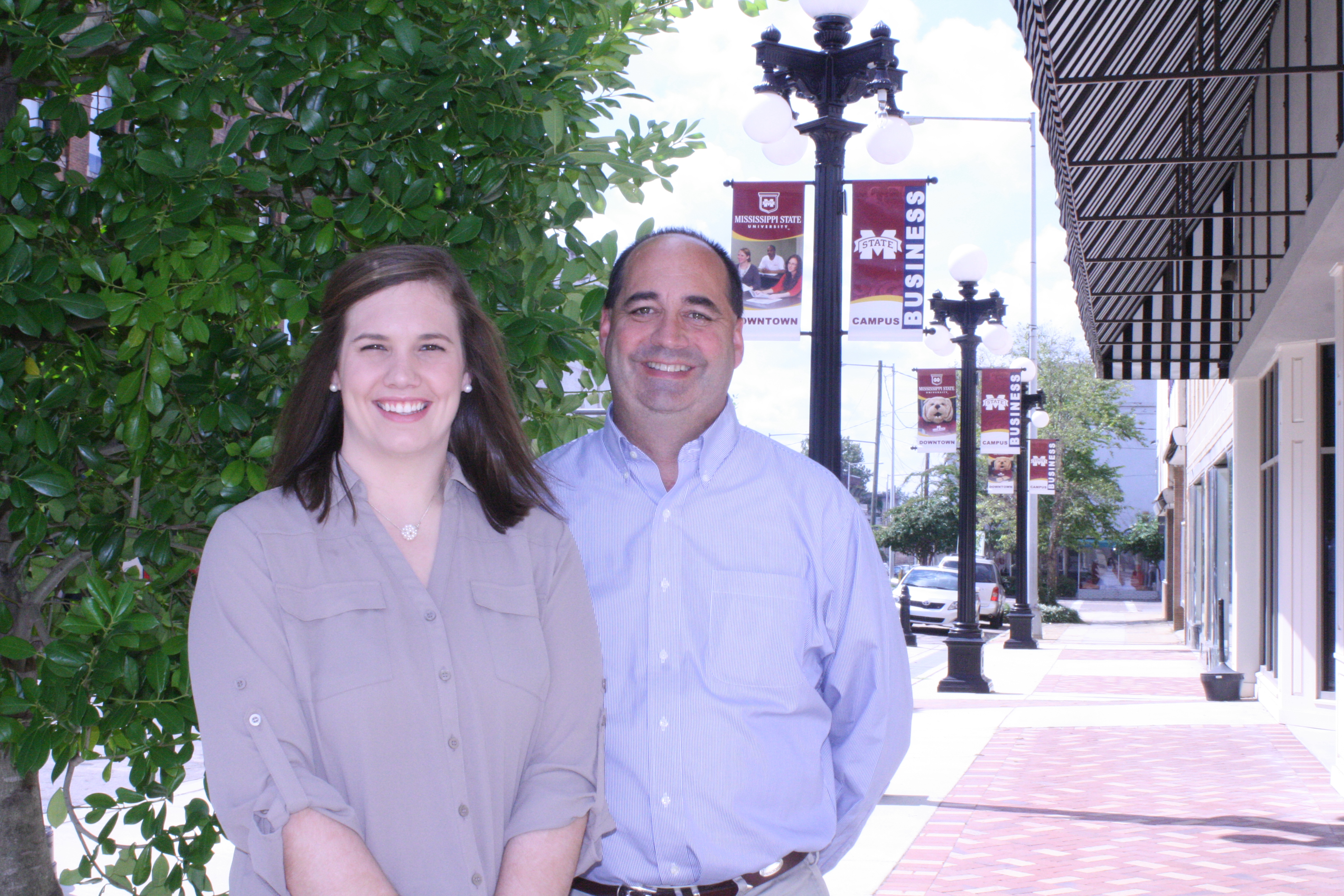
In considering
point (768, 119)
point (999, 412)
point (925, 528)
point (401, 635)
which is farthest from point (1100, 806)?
point (925, 528)

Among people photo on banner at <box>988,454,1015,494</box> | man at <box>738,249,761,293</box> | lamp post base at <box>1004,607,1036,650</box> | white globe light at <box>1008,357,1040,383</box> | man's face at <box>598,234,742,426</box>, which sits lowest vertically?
lamp post base at <box>1004,607,1036,650</box>

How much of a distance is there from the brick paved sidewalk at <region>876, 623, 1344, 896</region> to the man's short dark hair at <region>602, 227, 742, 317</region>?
4498 millimetres

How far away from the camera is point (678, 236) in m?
2.87

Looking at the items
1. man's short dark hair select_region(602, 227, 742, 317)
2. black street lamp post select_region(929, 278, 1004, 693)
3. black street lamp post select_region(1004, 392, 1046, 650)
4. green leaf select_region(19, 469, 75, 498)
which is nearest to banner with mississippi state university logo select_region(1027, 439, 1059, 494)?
black street lamp post select_region(1004, 392, 1046, 650)

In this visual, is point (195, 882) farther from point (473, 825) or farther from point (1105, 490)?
point (1105, 490)

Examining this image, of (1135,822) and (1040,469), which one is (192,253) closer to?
(1135,822)

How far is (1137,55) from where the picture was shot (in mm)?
8891

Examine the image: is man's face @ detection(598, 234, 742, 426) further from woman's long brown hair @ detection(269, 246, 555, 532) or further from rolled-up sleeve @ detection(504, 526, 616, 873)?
rolled-up sleeve @ detection(504, 526, 616, 873)

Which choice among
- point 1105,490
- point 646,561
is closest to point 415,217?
point 646,561

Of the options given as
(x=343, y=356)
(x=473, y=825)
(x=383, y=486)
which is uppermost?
(x=343, y=356)

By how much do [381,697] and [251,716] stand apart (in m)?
0.19

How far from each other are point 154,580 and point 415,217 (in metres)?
0.97

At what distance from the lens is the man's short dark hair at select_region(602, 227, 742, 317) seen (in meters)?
2.88

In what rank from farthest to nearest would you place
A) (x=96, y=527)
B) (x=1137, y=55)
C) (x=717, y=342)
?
(x=1137, y=55) → (x=717, y=342) → (x=96, y=527)
